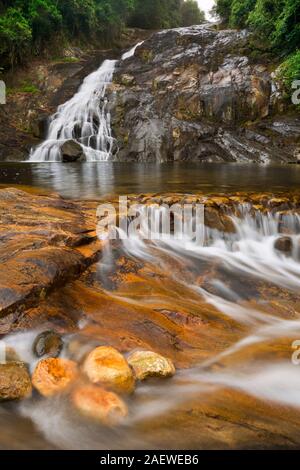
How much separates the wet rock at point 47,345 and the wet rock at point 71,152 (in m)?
12.5

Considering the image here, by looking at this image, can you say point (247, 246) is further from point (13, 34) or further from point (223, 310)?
point (13, 34)

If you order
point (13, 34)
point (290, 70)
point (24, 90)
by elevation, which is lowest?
point (290, 70)

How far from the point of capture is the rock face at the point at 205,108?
1498cm

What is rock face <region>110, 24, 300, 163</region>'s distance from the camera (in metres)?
15.0

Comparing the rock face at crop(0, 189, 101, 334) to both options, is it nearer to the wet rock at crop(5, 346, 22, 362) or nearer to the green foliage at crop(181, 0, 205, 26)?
the wet rock at crop(5, 346, 22, 362)

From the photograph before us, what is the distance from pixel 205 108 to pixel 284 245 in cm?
1312

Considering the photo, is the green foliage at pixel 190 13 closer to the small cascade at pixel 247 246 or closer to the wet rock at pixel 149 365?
the small cascade at pixel 247 246

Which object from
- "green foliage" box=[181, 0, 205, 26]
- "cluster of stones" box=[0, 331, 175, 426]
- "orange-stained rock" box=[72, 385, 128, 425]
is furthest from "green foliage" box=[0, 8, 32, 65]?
"green foliage" box=[181, 0, 205, 26]

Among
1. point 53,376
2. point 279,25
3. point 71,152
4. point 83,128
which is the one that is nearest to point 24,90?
point 83,128

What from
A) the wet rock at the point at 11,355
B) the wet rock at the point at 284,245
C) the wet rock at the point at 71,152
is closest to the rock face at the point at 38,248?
the wet rock at the point at 11,355

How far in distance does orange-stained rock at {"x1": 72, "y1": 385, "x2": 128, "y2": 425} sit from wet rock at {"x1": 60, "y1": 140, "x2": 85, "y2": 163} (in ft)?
42.8

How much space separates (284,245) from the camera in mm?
4926

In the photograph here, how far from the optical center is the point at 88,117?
1650cm
